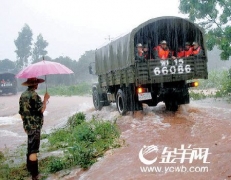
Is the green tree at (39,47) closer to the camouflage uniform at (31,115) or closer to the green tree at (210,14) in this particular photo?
the green tree at (210,14)

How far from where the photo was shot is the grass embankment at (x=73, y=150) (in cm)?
584

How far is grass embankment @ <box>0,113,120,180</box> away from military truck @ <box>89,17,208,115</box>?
235 cm

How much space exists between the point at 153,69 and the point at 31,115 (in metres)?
4.91

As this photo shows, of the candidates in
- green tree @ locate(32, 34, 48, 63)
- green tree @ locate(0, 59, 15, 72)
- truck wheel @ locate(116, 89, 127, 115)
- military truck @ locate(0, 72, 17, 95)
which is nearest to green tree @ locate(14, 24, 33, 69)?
green tree @ locate(32, 34, 48, 63)

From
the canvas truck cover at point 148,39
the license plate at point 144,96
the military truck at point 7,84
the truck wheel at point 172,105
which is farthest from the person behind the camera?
the military truck at point 7,84

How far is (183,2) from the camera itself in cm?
1556

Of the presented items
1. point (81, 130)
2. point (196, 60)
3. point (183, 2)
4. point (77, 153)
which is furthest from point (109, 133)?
point (183, 2)

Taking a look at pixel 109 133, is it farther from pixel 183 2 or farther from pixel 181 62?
pixel 183 2

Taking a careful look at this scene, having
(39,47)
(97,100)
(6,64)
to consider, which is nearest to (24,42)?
(39,47)

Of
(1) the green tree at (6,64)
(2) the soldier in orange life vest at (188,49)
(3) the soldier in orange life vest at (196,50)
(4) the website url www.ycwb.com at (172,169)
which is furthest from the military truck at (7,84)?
(4) the website url www.ycwb.com at (172,169)

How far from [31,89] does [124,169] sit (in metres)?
2.17

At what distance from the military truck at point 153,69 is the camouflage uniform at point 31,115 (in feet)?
14.4

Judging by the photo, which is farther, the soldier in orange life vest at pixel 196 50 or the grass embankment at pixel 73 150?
A: the soldier in orange life vest at pixel 196 50

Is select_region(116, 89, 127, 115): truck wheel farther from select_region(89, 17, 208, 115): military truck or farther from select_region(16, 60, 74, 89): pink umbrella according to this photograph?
select_region(16, 60, 74, 89): pink umbrella
